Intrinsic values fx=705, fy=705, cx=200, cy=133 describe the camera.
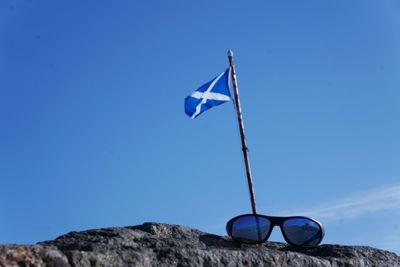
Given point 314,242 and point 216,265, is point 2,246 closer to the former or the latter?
point 216,265

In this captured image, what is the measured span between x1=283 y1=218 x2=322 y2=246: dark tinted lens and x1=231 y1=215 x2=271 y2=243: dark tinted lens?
11 cm

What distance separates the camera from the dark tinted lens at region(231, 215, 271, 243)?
9.77 feet

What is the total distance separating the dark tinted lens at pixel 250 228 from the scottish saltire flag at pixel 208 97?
8996 millimetres

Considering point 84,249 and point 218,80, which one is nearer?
point 84,249

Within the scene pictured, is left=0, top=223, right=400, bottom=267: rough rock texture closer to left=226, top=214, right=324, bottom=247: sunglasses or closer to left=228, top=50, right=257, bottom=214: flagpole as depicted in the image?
left=226, top=214, right=324, bottom=247: sunglasses

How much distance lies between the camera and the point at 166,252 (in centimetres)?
253

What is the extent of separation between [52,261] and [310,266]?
118 centimetres

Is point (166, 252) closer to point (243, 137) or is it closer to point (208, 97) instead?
point (243, 137)

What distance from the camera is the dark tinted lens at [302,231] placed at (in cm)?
311

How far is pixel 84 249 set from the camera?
2.37m

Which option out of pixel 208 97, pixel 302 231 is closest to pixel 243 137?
pixel 208 97

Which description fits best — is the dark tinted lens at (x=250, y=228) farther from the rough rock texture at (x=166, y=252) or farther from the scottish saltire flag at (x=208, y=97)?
the scottish saltire flag at (x=208, y=97)

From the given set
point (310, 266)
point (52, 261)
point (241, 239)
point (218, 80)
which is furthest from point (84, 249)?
point (218, 80)

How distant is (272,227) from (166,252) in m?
0.70
